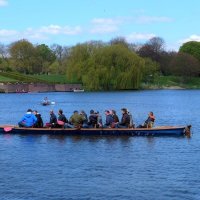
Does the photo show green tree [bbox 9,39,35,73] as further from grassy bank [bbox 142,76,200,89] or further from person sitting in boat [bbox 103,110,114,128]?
person sitting in boat [bbox 103,110,114,128]

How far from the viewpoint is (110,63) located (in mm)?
120000

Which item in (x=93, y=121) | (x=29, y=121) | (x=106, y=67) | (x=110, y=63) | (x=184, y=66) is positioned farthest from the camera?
(x=184, y=66)

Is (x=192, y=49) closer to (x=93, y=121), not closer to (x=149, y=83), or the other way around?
(x=149, y=83)

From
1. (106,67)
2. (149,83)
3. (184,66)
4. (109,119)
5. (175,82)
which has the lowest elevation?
(109,119)

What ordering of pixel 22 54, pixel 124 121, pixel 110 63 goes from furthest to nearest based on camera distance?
pixel 22 54
pixel 110 63
pixel 124 121

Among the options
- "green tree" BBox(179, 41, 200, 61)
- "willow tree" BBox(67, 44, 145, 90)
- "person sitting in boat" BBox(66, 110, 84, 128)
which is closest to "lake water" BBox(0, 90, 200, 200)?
"person sitting in boat" BBox(66, 110, 84, 128)

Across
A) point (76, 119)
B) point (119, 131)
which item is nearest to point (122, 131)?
point (119, 131)

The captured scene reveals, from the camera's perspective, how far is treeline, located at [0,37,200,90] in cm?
11944

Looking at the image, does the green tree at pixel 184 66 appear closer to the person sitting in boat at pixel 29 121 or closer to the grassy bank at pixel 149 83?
the grassy bank at pixel 149 83

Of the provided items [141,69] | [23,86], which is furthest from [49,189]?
[23,86]

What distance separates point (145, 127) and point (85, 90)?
86.4m

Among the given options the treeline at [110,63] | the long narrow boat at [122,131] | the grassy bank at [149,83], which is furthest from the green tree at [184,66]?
the long narrow boat at [122,131]

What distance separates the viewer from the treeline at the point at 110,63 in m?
119

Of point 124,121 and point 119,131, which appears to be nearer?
point 119,131
